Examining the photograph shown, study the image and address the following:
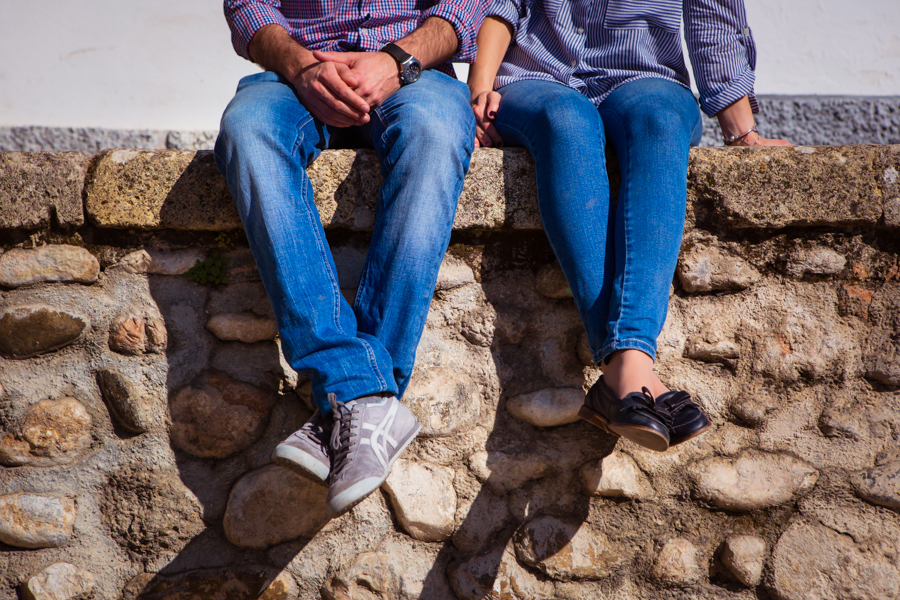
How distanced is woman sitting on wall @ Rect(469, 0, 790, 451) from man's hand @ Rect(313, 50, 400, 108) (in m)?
0.28

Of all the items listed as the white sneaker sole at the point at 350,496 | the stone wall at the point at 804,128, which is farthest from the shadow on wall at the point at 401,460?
the stone wall at the point at 804,128

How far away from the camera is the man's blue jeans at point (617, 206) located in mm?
1187

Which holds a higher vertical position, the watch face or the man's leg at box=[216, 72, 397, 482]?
the watch face

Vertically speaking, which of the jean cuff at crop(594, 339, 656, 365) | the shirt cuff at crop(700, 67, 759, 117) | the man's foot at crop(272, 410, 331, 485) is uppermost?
the shirt cuff at crop(700, 67, 759, 117)

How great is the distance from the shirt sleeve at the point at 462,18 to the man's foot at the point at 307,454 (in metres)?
1.07

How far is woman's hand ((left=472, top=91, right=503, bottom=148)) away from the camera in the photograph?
1518 millimetres

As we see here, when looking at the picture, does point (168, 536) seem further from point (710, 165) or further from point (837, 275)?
point (837, 275)

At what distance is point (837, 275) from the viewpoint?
141cm

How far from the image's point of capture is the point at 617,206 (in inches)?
50.5

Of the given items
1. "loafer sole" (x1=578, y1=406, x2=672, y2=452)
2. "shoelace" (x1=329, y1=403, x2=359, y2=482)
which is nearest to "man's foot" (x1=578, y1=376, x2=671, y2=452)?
"loafer sole" (x1=578, y1=406, x2=672, y2=452)

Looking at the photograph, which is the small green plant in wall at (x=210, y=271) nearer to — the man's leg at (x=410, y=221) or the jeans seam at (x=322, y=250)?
the jeans seam at (x=322, y=250)

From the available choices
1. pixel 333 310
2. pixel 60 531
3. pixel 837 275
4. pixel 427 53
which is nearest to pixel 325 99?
pixel 427 53

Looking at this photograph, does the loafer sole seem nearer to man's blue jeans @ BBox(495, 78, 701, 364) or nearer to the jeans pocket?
man's blue jeans @ BBox(495, 78, 701, 364)

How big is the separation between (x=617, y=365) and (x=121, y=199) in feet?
3.97
